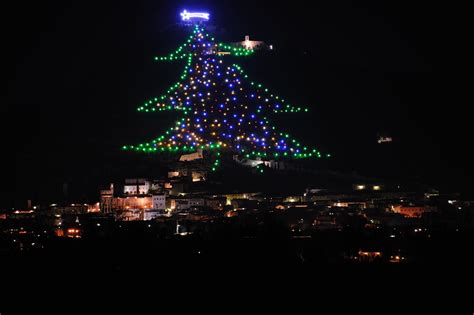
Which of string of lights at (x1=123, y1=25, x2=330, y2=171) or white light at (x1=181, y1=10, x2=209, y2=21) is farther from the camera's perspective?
white light at (x1=181, y1=10, x2=209, y2=21)

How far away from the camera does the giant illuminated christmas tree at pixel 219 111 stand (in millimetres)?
27422

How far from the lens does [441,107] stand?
113 feet

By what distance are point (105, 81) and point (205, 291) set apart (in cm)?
2460

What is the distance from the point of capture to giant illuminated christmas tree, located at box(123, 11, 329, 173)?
2742 cm

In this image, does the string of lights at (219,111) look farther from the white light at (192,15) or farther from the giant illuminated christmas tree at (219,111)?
the white light at (192,15)

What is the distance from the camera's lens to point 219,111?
2956 centimetres

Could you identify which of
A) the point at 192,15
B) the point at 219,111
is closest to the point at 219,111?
the point at 219,111

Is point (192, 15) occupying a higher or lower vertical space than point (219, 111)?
higher

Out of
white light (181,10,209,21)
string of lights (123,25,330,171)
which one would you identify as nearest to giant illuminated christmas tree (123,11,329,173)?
string of lights (123,25,330,171)

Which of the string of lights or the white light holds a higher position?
the white light

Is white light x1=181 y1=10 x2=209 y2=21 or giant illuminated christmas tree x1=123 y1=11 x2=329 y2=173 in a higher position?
white light x1=181 y1=10 x2=209 y2=21

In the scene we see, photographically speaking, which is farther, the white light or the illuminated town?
the white light

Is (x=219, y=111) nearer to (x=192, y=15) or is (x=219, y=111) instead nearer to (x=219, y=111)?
(x=219, y=111)

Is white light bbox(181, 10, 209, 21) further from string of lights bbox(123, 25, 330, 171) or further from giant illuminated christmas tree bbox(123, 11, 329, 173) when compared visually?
string of lights bbox(123, 25, 330, 171)
